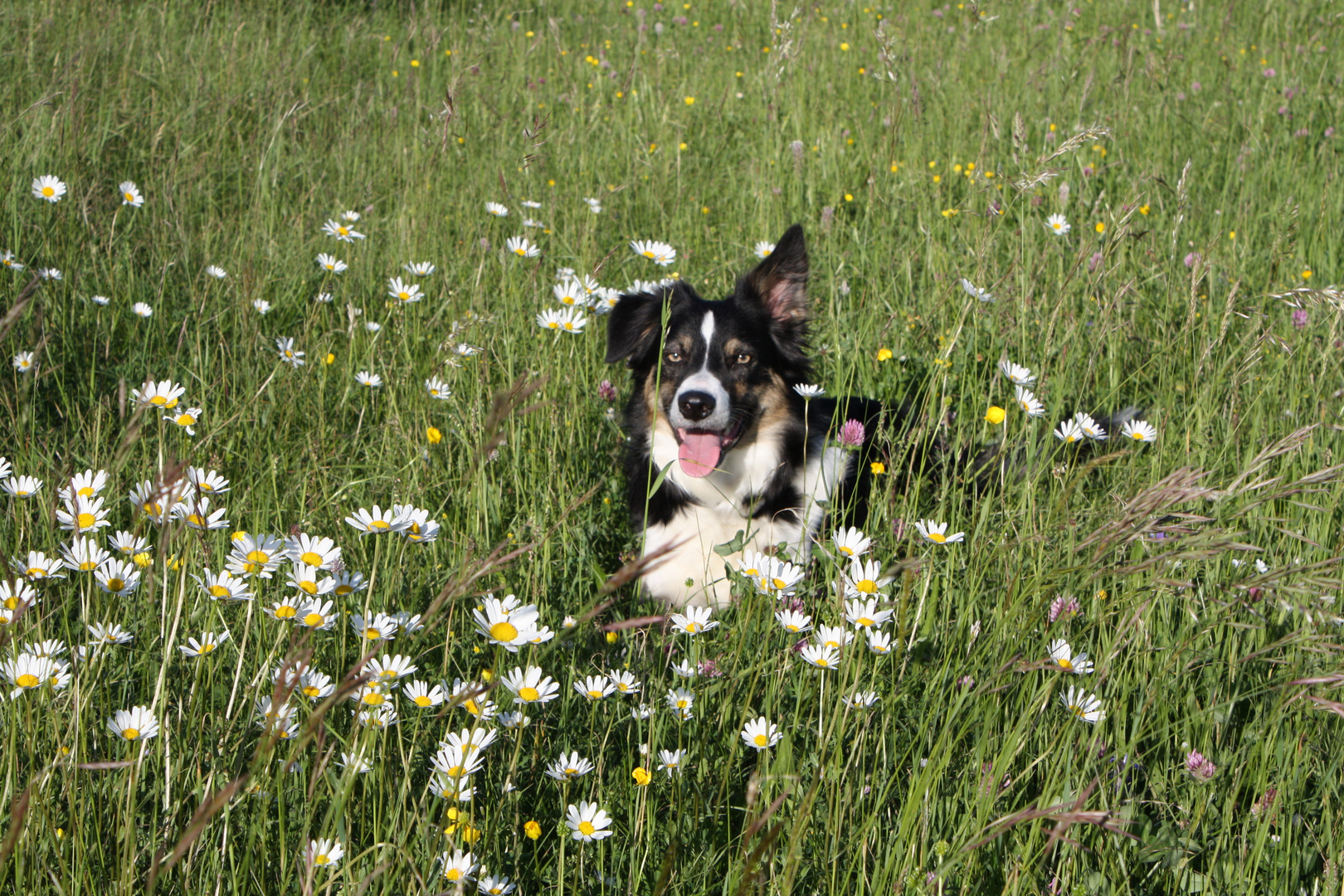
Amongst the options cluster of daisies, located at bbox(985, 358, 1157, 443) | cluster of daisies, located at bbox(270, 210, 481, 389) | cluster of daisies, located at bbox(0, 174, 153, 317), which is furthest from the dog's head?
cluster of daisies, located at bbox(0, 174, 153, 317)

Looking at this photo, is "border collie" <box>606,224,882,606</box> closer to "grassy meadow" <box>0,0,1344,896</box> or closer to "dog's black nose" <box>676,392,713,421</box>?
"dog's black nose" <box>676,392,713,421</box>

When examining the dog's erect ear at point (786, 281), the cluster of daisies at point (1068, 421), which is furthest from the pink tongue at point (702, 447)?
the cluster of daisies at point (1068, 421)

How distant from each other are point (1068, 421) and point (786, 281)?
1.21m

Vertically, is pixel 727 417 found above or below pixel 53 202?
below

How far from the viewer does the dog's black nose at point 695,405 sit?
296 centimetres

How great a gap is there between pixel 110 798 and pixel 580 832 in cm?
62

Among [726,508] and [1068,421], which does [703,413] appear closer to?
[726,508]

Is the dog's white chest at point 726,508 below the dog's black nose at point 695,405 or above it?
below

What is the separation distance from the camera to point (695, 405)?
116 inches

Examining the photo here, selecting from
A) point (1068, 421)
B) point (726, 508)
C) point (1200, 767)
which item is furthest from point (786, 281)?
point (1200, 767)

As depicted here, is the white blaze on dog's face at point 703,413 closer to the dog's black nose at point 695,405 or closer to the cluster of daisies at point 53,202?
the dog's black nose at point 695,405

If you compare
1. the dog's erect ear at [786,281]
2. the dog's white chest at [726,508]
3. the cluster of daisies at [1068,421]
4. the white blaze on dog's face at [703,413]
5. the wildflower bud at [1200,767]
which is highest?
the dog's erect ear at [786,281]

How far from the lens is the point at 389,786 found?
135 cm

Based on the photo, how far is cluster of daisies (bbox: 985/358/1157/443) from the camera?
2178mm
